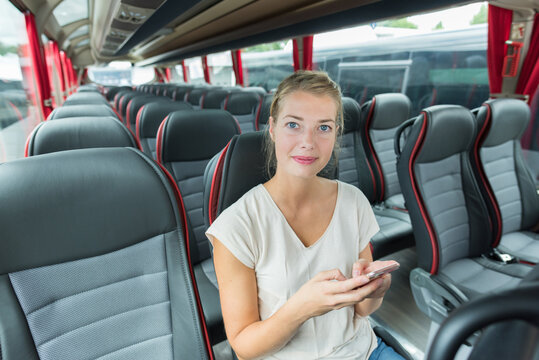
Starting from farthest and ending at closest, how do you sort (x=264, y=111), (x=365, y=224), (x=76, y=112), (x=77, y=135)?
(x=264, y=111) → (x=76, y=112) → (x=77, y=135) → (x=365, y=224)

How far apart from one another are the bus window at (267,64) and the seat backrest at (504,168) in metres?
→ 5.77

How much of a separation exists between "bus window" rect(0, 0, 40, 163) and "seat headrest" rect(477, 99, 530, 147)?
14.0 feet

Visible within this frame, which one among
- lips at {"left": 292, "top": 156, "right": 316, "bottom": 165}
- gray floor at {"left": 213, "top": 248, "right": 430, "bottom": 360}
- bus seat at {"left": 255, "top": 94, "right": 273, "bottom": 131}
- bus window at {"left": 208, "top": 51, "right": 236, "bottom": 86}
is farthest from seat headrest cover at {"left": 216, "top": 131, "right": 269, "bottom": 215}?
bus window at {"left": 208, "top": 51, "right": 236, "bottom": 86}

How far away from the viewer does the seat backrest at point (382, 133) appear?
10.5 ft

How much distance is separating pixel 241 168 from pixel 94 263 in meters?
0.63

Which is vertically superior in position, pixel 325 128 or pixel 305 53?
pixel 305 53

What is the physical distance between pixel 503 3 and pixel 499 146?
133 cm

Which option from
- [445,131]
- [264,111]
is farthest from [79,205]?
[264,111]

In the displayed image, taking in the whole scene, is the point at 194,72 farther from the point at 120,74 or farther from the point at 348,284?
the point at 348,284

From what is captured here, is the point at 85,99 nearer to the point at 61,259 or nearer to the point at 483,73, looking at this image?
the point at 61,259

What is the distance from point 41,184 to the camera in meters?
0.98

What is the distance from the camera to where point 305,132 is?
3.55 ft

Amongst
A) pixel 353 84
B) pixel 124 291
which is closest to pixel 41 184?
pixel 124 291

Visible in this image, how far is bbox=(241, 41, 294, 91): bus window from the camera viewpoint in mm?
8102
